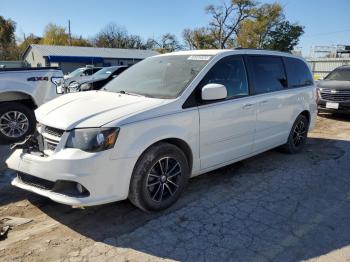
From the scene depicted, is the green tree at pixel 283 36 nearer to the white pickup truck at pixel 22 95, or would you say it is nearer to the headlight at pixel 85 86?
the headlight at pixel 85 86

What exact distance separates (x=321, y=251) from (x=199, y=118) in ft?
6.19

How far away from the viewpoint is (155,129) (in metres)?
3.78

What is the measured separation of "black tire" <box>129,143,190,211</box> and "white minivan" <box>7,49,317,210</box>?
1 cm

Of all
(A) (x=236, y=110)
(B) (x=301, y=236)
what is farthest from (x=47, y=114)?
(B) (x=301, y=236)

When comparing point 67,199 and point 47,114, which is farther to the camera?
point 47,114

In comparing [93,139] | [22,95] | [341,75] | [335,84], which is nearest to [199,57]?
[93,139]

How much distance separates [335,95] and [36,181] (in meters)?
9.19

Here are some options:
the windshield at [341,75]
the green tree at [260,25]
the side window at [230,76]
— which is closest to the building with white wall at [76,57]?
the green tree at [260,25]

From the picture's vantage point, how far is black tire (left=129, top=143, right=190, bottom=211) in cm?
374

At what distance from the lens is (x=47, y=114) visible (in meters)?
4.01

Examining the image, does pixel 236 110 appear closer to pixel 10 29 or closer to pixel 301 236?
pixel 301 236

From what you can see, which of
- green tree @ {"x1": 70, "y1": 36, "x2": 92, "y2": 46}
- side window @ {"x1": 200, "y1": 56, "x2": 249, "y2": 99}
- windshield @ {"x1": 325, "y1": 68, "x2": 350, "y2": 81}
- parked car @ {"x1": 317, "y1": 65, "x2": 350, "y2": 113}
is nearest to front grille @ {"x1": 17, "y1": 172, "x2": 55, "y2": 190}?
side window @ {"x1": 200, "y1": 56, "x2": 249, "y2": 99}

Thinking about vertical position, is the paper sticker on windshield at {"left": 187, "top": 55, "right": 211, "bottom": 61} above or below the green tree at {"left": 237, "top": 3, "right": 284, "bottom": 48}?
below

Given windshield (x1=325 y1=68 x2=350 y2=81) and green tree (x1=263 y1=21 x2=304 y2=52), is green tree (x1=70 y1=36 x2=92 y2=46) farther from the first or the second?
windshield (x1=325 y1=68 x2=350 y2=81)
